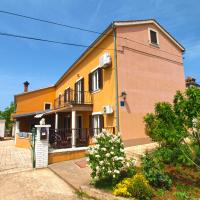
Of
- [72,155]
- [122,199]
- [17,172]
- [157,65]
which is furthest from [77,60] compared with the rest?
[122,199]

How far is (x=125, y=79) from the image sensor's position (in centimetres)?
1415

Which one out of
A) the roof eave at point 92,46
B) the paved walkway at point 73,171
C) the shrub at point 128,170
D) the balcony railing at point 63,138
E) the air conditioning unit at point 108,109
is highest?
the roof eave at point 92,46

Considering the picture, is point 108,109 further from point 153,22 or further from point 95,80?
point 153,22

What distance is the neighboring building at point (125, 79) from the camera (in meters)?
13.7

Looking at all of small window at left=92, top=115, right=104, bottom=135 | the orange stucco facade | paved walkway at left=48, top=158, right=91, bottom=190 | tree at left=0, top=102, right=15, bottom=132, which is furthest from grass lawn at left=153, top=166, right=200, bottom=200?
tree at left=0, top=102, right=15, bottom=132

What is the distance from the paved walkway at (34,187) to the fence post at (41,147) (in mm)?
1021

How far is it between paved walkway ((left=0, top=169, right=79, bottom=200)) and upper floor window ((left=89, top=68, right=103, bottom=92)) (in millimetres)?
8369

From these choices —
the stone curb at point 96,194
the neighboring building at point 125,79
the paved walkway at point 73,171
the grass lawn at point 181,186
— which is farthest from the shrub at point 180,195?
the neighboring building at point 125,79

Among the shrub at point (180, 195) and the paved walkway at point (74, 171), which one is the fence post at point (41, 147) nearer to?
the paved walkway at point (74, 171)

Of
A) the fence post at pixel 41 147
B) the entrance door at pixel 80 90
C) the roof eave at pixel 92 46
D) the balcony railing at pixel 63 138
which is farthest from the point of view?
the entrance door at pixel 80 90

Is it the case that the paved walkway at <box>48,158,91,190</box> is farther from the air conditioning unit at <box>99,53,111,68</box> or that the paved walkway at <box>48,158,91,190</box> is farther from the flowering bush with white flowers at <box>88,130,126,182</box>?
the air conditioning unit at <box>99,53,111,68</box>

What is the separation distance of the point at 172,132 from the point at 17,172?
7.07 m

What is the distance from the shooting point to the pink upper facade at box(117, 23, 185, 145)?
13883mm

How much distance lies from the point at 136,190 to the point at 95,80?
1177cm
